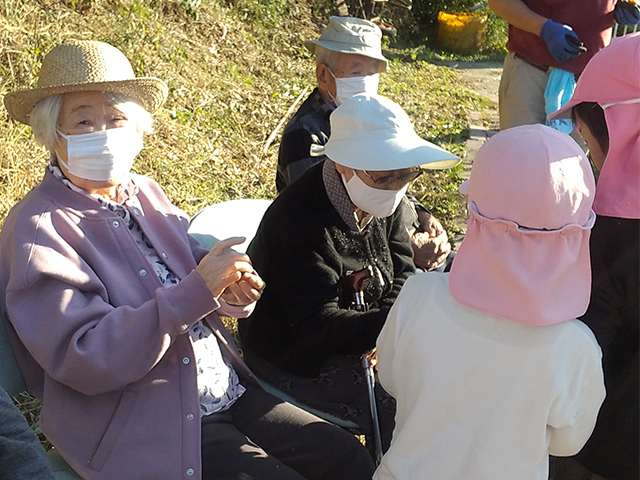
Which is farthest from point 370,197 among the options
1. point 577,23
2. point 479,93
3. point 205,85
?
point 479,93

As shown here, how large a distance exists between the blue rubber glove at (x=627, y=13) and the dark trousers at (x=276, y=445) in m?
3.14

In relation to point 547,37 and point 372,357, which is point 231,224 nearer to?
point 372,357

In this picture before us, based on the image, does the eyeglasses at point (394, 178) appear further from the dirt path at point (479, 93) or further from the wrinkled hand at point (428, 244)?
the dirt path at point (479, 93)

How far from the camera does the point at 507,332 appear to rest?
1661 mm

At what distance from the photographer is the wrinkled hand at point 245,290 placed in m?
2.19

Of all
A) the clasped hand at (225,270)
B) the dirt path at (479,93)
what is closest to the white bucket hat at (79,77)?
the clasped hand at (225,270)

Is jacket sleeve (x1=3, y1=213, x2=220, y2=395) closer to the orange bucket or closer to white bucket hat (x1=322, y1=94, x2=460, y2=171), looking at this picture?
white bucket hat (x1=322, y1=94, x2=460, y2=171)

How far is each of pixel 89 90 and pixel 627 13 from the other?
3.26 m

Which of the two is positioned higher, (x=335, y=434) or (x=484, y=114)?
(x=335, y=434)

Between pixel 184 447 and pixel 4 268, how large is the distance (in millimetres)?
779

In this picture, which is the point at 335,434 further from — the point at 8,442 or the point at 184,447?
the point at 8,442

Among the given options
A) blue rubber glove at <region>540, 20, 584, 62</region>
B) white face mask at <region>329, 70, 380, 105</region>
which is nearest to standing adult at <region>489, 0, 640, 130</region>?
blue rubber glove at <region>540, 20, 584, 62</region>

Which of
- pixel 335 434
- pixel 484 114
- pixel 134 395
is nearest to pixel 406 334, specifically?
pixel 335 434

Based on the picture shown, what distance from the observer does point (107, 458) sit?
1965 mm
